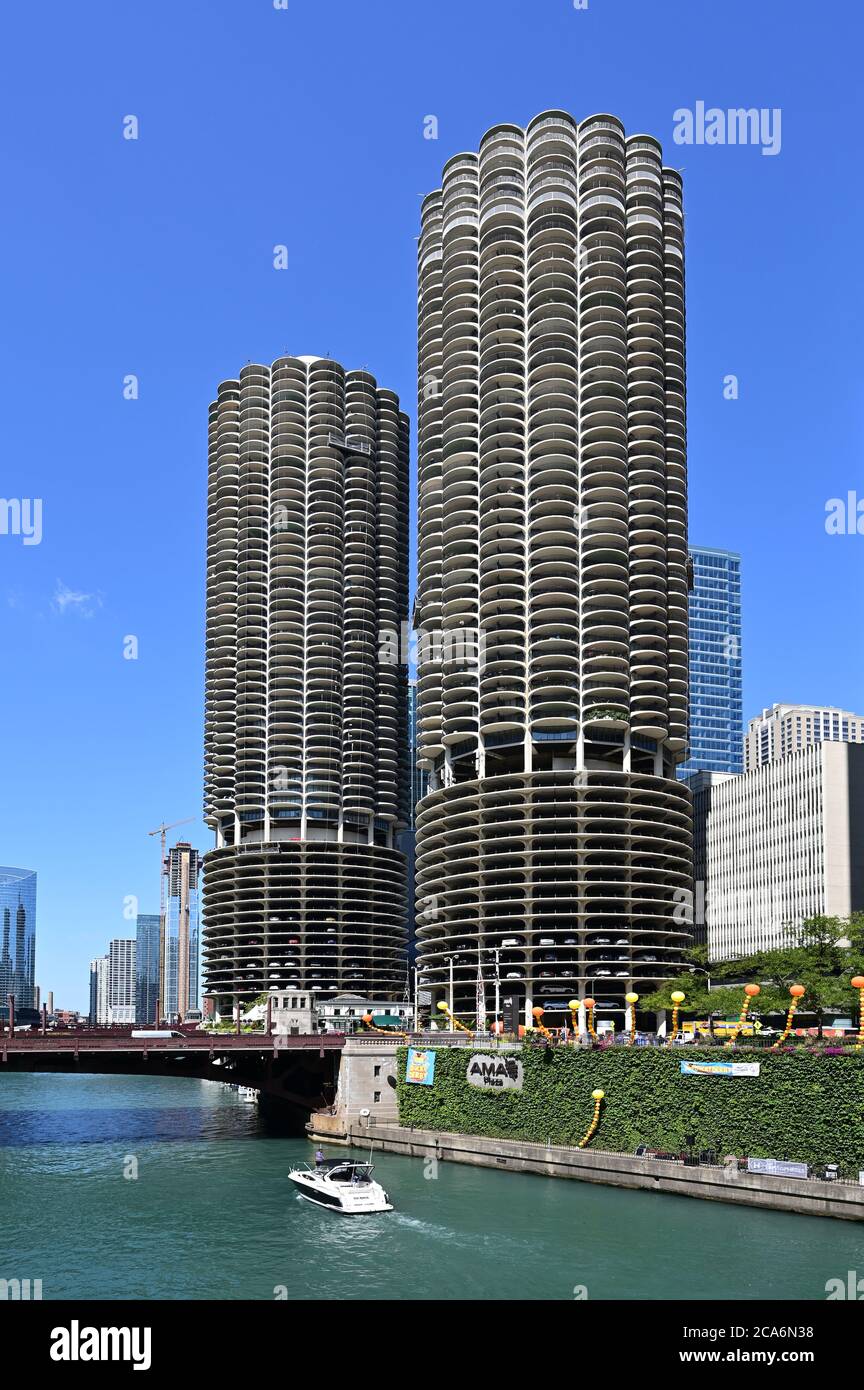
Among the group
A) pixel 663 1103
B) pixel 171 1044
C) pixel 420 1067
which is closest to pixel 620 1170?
pixel 663 1103

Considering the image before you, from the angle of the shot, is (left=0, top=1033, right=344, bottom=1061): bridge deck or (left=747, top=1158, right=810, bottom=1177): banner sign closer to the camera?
(left=747, top=1158, right=810, bottom=1177): banner sign

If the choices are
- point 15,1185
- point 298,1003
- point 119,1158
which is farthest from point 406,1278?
point 298,1003

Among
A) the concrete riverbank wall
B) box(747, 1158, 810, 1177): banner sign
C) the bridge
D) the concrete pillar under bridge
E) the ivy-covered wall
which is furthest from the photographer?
the bridge

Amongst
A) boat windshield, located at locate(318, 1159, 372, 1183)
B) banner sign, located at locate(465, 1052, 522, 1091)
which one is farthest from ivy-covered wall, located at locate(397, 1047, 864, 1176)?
boat windshield, located at locate(318, 1159, 372, 1183)

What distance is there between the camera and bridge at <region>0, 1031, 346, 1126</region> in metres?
129

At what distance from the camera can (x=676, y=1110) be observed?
101 metres

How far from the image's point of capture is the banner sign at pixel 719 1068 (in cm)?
9636

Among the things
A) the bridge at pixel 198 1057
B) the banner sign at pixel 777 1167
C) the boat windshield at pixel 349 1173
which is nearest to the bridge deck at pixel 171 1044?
the bridge at pixel 198 1057

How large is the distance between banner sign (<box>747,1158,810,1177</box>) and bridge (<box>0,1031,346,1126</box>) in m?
52.0

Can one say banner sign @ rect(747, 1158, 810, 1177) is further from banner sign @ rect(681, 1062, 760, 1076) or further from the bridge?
the bridge

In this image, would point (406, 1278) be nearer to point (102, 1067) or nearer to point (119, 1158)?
point (119, 1158)

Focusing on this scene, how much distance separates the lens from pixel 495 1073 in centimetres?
11675
